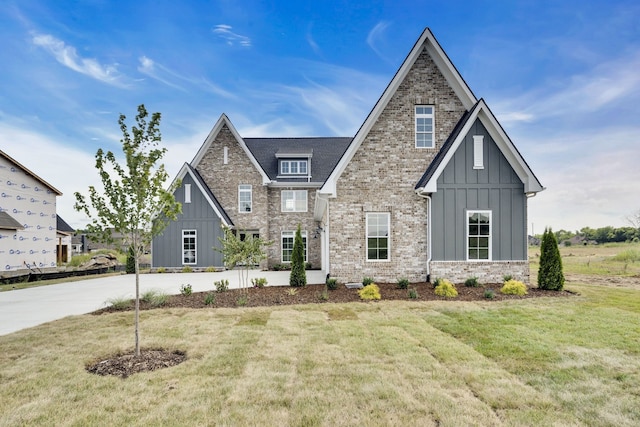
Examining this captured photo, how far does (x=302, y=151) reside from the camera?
23.8m

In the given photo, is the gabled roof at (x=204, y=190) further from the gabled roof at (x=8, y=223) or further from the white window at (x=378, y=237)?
the gabled roof at (x=8, y=223)

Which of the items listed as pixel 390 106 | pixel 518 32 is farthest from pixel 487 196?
pixel 518 32

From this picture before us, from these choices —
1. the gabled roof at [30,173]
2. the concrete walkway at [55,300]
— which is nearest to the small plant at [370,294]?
the concrete walkway at [55,300]

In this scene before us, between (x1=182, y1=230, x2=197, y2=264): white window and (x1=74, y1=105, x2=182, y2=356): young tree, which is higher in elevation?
(x1=74, y1=105, x2=182, y2=356): young tree

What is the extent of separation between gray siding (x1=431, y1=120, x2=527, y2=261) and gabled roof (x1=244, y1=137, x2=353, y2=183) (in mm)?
11215

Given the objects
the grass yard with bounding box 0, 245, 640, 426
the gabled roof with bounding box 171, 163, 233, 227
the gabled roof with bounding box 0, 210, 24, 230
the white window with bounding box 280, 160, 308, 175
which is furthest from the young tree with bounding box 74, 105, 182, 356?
the gabled roof with bounding box 0, 210, 24, 230

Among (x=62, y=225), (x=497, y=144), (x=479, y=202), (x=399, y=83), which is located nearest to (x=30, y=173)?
(x=62, y=225)

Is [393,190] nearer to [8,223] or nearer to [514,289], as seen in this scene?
[514,289]

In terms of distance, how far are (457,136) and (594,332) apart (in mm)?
7989

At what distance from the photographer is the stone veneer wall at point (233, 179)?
73.5 ft

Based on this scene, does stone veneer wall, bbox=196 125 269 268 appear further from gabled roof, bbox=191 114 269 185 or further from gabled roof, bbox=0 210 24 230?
gabled roof, bbox=0 210 24 230

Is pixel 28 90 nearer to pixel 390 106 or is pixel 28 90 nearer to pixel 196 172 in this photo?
pixel 196 172

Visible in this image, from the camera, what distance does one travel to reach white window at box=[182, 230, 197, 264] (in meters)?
21.4

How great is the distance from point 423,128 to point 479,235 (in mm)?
4922
